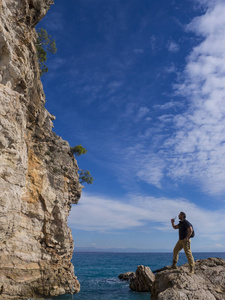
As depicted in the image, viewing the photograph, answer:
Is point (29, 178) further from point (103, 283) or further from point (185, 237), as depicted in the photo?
point (103, 283)

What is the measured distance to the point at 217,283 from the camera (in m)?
10.3

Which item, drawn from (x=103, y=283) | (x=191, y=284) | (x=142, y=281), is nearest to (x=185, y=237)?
(x=191, y=284)

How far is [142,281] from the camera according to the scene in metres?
26.2

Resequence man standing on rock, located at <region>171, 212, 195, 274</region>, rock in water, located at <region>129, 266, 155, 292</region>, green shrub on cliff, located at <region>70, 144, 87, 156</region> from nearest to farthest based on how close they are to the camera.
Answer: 1. man standing on rock, located at <region>171, 212, 195, 274</region>
2. rock in water, located at <region>129, 266, 155, 292</region>
3. green shrub on cliff, located at <region>70, 144, 87, 156</region>

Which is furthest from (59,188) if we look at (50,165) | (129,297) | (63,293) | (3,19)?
(3,19)

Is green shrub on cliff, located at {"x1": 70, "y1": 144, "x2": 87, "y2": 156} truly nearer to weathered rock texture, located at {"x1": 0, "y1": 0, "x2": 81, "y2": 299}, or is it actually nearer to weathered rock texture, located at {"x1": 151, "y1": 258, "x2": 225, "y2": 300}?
weathered rock texture, located at {"x1": 0, "y1": 0, "x2": 81, "y2": 299}

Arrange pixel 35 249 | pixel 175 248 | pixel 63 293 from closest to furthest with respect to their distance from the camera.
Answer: pixel 175 248 → pixel 35 249 → pixel 63 293

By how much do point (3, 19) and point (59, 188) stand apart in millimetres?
14987

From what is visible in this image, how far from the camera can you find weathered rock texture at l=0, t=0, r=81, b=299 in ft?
45.9

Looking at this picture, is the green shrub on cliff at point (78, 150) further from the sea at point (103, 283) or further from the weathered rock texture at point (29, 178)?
the sea at point (103, 283)

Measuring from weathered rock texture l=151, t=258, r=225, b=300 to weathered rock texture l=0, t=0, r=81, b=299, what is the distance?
9.42m

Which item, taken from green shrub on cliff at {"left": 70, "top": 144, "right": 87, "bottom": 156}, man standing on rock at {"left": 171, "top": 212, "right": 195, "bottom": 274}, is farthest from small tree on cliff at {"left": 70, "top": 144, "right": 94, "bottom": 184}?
man standing on rock at {"left": 171, "top": 212, "right": 195, "bottom": 274}

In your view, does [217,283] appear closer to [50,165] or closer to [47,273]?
[47,273]

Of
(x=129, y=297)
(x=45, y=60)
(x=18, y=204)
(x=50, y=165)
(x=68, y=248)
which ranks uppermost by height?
(x=45, y=60)
